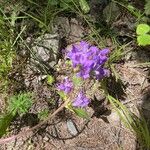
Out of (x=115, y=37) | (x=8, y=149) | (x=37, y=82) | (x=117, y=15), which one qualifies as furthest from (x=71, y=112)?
(x=117, y=15)

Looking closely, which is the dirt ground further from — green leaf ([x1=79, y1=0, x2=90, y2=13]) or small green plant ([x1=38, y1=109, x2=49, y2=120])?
green leaf ([x1=79, y1=0, x2=90, y2=13])

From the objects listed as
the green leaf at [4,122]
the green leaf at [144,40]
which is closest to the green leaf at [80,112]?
the green leaf at [4,122]

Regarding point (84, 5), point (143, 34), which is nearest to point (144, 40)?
point (143, 34)

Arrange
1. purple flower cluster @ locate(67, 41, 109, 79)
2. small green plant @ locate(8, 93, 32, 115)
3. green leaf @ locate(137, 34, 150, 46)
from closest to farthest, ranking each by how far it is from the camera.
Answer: purple flower cluster @ locate(67, 41, 109, 79)
small green plant @ locate(8, 93, 32, 115)
green leaf @ locate(137, 34, 150, 46)

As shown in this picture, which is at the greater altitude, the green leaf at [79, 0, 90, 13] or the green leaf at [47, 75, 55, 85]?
the green leaf at [79, 0, 90, 13]

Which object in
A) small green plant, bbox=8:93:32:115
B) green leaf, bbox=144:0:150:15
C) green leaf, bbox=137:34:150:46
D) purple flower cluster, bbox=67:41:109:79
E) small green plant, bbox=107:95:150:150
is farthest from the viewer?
green leaf, bbox=144:0:150:15

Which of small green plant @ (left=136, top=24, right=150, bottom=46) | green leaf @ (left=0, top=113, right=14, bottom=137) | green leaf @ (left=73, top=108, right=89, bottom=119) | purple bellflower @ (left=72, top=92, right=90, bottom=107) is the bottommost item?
green leaf @ (left=73, top=108, right=89, bottom=119)

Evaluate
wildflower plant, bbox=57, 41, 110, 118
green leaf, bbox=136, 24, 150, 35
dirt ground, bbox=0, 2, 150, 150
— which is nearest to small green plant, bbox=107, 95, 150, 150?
dirt ground, bbox=0, 2, 150, 150

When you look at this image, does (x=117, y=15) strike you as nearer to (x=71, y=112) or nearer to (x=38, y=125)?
(x=71, y=112)
